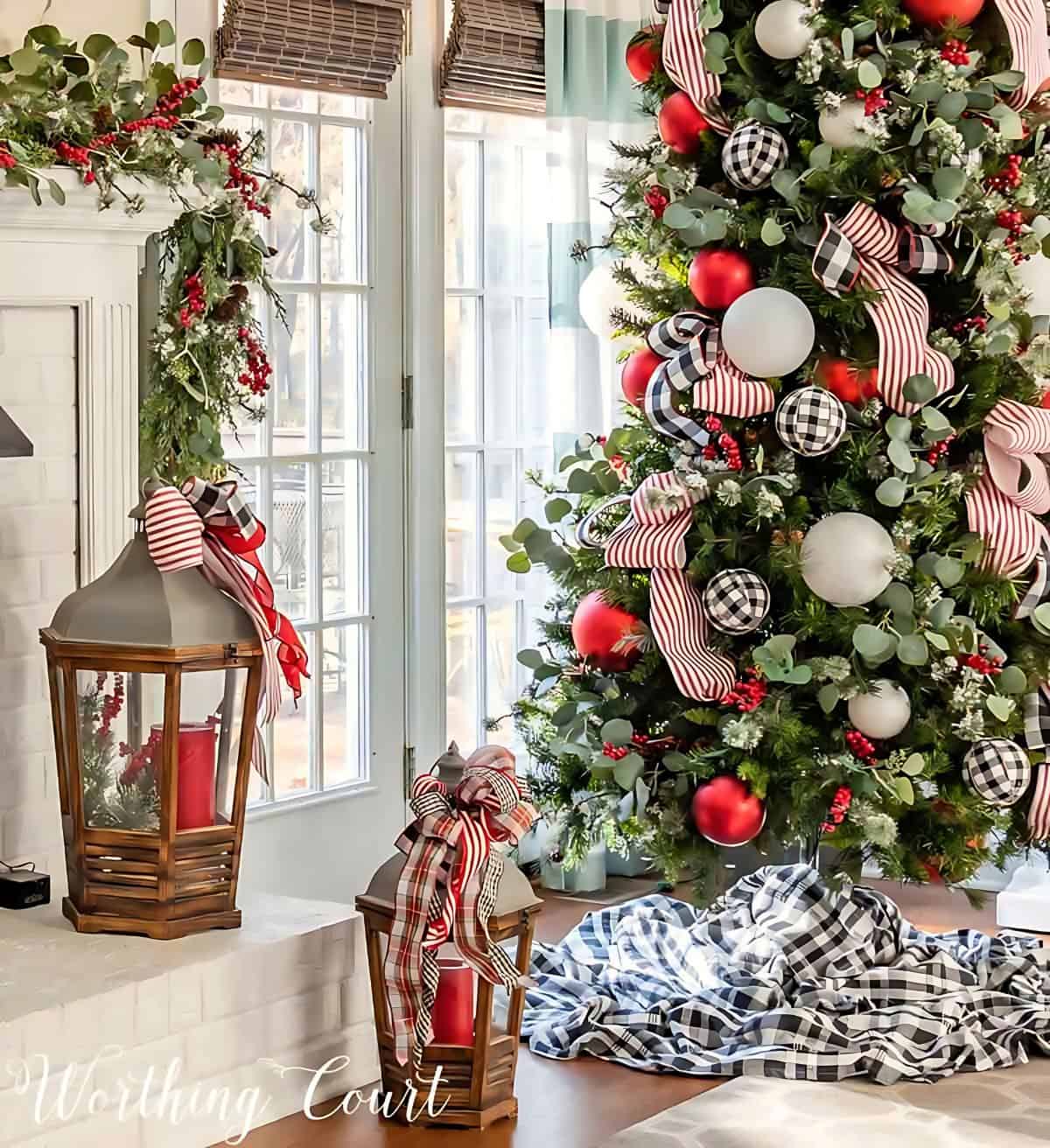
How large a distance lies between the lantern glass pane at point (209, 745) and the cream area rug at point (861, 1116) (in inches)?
33.3

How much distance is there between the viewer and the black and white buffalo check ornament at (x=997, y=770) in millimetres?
3428

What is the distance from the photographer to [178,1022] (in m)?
2.85

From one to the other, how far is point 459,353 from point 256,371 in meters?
1.02

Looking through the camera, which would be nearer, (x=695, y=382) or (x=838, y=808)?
(x=838, y=808)

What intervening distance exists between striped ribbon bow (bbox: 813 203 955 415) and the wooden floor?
134cm

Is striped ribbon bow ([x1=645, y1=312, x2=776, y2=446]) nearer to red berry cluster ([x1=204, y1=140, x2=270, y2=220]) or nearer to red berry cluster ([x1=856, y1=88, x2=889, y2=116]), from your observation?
red berry cluster ([x1=856, y1=88, x2=889, y2=116])

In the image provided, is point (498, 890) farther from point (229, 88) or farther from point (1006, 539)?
point (229, 88)

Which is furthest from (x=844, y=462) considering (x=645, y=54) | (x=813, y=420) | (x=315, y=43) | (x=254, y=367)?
(x=315, y=43)

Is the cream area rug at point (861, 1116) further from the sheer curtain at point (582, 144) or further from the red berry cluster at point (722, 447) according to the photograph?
the sheer curtain at point (582, 144)

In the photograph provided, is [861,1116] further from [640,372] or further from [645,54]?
[645,54]

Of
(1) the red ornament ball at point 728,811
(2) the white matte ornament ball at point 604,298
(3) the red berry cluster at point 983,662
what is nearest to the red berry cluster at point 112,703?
(1) the red ornament ball at point 728,811

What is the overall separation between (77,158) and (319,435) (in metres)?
1.12

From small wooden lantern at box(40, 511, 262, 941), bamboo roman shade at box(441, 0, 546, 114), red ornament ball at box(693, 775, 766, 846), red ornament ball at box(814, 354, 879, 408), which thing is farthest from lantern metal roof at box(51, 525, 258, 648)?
bamboo roman shade at box(441, 0, 546, 114)

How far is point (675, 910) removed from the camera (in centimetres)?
408
